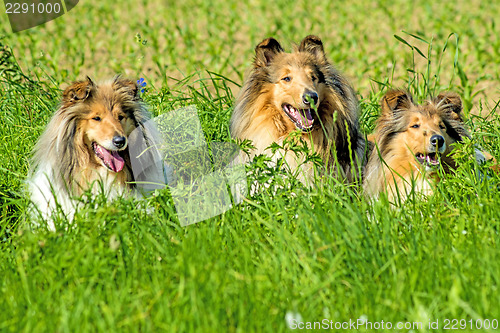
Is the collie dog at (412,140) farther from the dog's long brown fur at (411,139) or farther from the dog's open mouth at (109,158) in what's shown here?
the dog's open mouth at (109,158)

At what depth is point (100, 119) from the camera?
403 centimetres

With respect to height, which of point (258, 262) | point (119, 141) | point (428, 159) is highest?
point (119, 141)

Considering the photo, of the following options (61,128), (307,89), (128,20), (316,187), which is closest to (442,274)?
(316,187)

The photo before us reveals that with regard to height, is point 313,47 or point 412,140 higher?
point 313,47

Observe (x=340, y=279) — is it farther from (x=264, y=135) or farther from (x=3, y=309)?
(x=264, y=135)

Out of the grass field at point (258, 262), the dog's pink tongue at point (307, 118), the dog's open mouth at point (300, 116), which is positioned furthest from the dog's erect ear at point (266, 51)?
the grass field at point (258, 262)

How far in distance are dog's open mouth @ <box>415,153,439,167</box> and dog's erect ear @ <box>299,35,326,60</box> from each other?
1213 millimetres

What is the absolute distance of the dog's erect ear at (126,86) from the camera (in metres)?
4.20

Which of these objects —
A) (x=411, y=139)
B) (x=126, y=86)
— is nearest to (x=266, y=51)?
(x=126, y=86)

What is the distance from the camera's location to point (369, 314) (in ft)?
8.77

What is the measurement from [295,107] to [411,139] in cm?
95

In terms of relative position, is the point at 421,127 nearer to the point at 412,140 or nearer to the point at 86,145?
the point at 412,140

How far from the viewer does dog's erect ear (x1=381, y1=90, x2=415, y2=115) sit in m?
4.52

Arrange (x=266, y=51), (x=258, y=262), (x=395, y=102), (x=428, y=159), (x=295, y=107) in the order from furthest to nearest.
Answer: (x=266, y=51) → (x=295, y=107) → (x=395, y=102) → (x=428, y=159) → (x=258, y=262)
